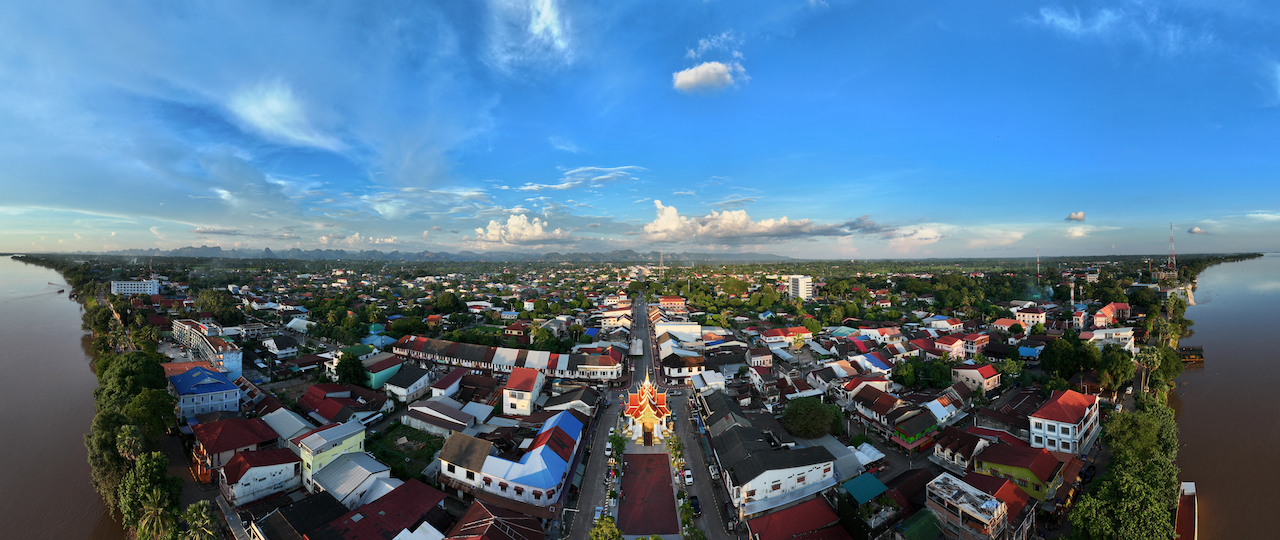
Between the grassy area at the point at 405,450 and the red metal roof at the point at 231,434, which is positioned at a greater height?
the red metal roof at the point at 231,434

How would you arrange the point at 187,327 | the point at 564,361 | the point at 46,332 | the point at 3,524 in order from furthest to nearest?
the point at 46,332 → the point at 187,327 → the point at 564,361 → the point at 3,524

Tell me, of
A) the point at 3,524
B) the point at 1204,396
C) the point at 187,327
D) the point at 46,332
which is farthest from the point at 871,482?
the point at 46,332

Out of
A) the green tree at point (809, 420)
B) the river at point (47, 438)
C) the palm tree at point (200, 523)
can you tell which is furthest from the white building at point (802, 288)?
the river at point (47, 438)

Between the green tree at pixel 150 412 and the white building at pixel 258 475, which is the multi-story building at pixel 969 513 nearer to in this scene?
the white building at pixel 258 475

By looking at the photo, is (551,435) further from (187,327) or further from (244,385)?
(187,327)

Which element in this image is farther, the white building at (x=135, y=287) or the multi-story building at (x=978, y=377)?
the white building at (x=135, y=287)

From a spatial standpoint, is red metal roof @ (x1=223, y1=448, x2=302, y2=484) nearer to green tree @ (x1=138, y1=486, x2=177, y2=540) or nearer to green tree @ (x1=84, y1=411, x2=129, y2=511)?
green tree @ (x1=138, y1=486, x2=177, y2=540)
